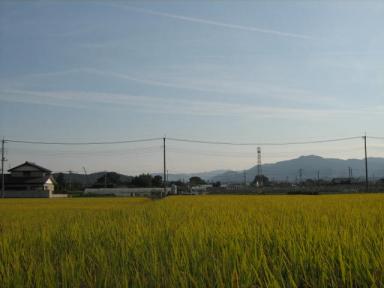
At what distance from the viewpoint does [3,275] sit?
292 cm


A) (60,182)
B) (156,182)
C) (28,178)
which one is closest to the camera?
(28,178)

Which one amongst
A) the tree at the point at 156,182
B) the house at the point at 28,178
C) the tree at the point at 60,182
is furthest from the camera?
the tree at the point at 156,182

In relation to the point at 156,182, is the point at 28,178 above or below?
above

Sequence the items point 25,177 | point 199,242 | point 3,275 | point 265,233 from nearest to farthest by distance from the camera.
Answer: point 3,275 < point 199,242 < point 265,233 < point 25,177

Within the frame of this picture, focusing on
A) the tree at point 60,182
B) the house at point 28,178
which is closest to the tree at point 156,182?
the tree at point 60,182

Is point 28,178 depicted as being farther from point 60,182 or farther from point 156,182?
point 156,182

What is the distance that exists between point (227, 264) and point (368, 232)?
2.00 m

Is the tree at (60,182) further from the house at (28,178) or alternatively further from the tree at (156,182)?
the tree at (156,182)

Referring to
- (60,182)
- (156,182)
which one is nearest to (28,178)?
(60,182)

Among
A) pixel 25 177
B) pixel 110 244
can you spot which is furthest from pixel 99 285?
pixel 25 177

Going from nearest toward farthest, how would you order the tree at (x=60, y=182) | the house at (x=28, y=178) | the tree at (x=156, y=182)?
the house at (x=28, y=178)
the tree at (x=60, y=182)
the tree at (x=156, y=182)

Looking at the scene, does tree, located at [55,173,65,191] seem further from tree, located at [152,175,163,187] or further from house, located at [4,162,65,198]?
tree, located at [152,175,163,187]

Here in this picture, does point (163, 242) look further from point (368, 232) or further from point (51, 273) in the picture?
point (368, 232)

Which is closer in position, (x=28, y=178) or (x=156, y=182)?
(x=28, y=178)
